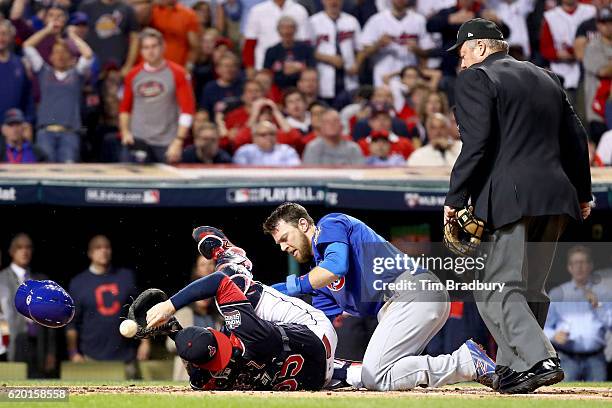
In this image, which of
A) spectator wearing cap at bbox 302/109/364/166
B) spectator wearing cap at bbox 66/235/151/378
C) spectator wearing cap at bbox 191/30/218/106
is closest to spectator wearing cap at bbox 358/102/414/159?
spectator wearing cap at bbox 302/109/364/166

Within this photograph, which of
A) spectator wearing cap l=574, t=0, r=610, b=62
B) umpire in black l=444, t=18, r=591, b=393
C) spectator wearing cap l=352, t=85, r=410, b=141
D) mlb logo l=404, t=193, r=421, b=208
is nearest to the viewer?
umpire in black l=444, t=18, r=591, b=393

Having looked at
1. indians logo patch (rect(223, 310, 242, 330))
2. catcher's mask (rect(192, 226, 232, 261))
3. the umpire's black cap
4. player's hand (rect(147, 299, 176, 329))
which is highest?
the umpire's black cap

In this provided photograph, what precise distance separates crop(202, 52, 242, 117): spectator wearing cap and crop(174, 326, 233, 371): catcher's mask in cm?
629

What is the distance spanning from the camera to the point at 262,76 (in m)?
12.9

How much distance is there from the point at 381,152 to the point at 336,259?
201 inches

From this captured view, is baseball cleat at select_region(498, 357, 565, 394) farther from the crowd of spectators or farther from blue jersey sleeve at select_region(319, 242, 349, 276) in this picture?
the crowd of spectators

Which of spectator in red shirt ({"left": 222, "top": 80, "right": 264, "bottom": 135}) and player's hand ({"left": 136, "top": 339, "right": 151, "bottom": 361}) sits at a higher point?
spectator in red shirt ({"left": 222, "top": 80, "right": 264, "bottom": 135})

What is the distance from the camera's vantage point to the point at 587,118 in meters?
13.0

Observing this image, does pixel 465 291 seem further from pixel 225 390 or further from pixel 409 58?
pixel 409 58

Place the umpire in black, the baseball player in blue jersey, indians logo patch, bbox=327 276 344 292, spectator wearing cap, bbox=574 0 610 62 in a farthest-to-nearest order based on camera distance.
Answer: spectator wearing cap, bbox=574 0 610 62 < indians logo patch, bbox=327 276 344 292 < the baseball player in blue jersey < the umpire in black

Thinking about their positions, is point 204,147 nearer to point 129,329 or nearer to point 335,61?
point 335,61

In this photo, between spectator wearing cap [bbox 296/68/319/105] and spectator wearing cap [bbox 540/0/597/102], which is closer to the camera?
spectator wearing cap [bbox 296/68/319/105]

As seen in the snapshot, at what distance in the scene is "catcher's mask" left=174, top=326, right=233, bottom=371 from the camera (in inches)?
257

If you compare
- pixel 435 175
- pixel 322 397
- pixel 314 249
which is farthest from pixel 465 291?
pixel 322 397
